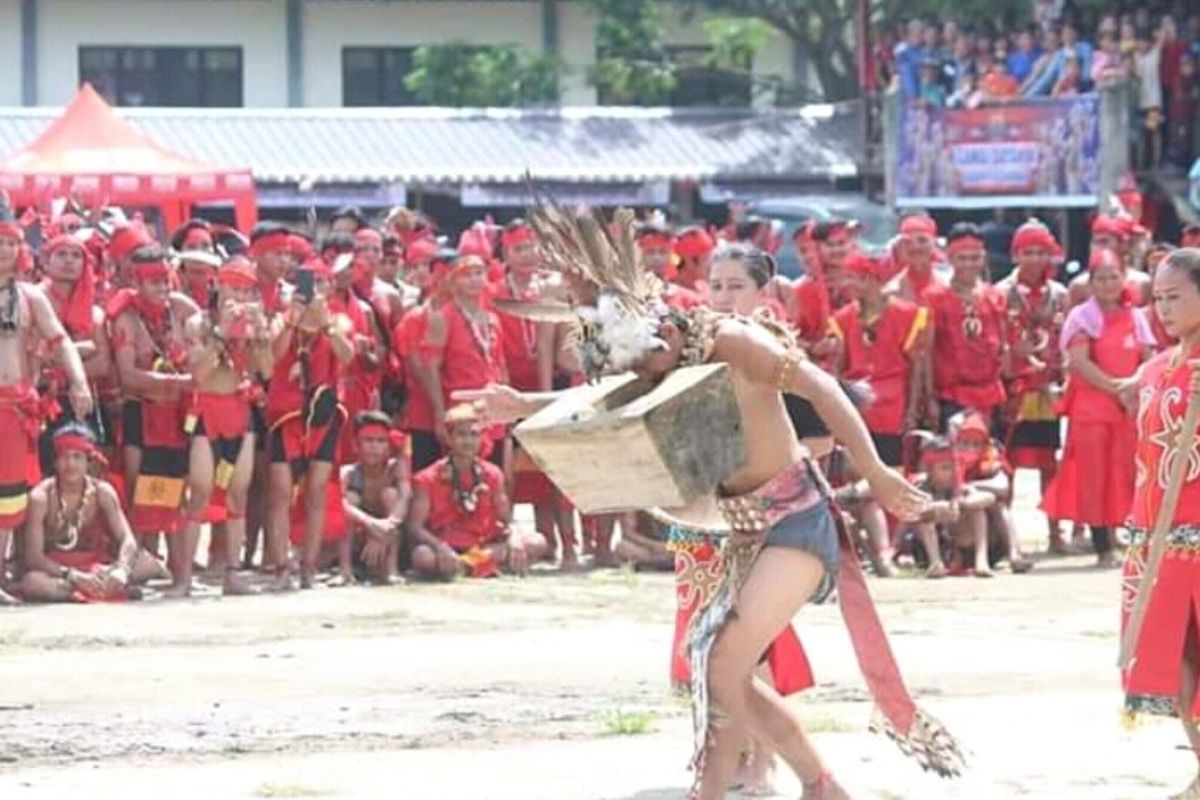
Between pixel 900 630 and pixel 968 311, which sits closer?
pixel 900 630

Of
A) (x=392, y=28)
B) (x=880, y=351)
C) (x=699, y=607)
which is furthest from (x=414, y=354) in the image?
(x=392, y=28)

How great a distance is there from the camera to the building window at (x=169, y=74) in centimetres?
4750

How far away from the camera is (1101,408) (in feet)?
54.5

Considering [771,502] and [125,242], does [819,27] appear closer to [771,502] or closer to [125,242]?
[125,242]

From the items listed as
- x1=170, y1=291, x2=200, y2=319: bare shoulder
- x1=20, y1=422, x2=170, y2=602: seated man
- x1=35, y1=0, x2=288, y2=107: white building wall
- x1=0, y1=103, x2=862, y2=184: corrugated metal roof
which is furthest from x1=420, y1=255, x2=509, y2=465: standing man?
x1=35, y1=0, x2=288, y2=107: white building wall

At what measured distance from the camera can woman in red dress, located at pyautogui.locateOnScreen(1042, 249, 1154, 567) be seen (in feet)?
53.7

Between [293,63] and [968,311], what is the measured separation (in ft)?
104

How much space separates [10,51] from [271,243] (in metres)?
32.5

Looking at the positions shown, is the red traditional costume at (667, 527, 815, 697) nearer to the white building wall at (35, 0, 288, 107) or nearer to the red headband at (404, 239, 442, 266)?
the red headband at (404, 239, 442, 266)

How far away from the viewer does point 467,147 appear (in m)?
41.1

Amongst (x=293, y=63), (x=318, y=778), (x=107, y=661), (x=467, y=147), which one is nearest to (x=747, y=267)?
(x=318, y=778)

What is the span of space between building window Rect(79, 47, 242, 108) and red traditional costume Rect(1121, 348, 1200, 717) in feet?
128

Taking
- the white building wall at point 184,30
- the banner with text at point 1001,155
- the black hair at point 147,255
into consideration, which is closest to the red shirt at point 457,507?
the black hair at point 147,255

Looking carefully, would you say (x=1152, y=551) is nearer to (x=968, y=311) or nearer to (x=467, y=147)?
(x=968, y=311)
